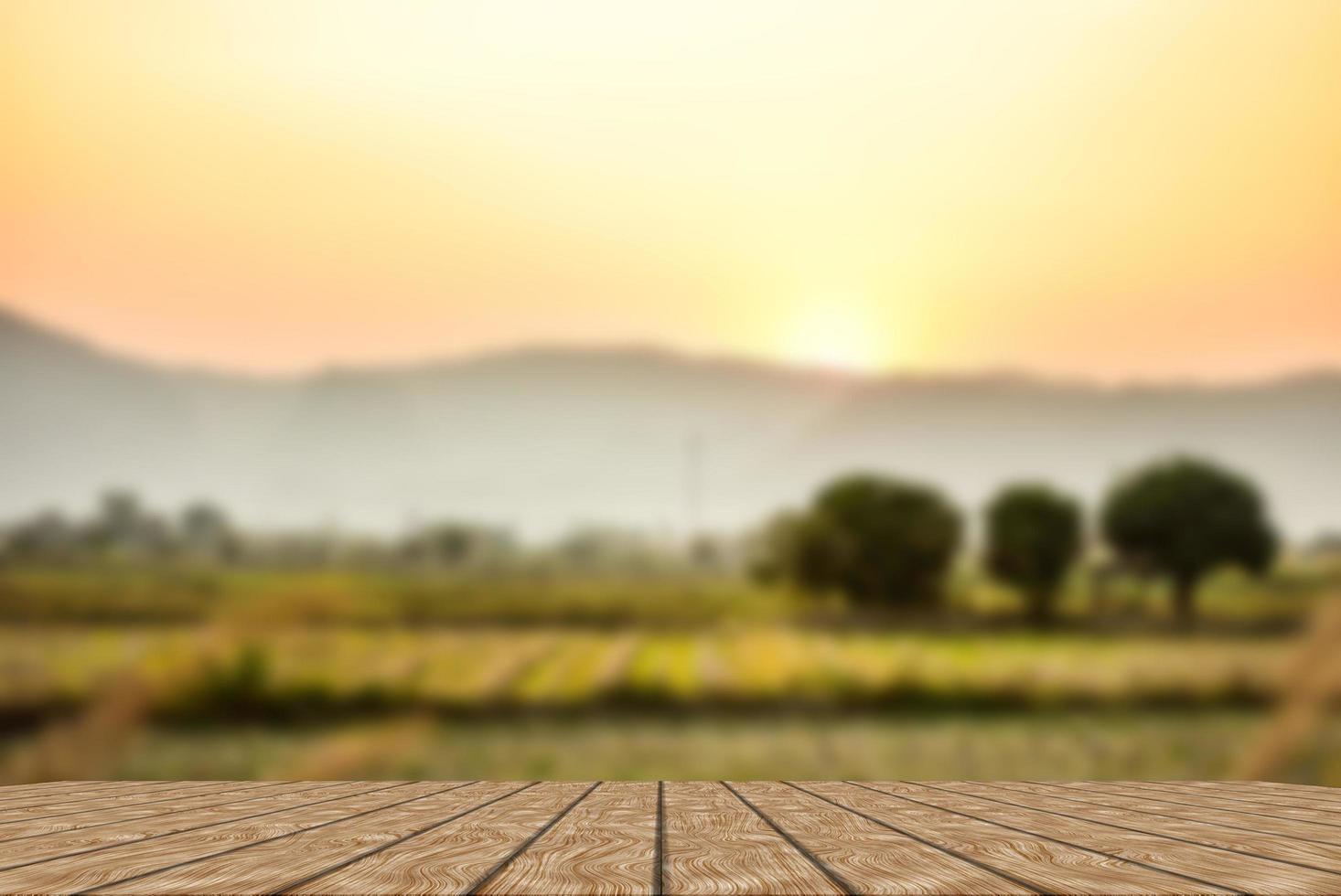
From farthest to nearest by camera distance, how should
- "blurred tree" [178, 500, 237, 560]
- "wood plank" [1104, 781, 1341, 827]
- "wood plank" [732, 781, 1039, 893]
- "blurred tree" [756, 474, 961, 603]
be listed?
1. "blurred tree" [178, 500, 237, 560]
2. "blurred tree" [756, 474, 961, 603]
3. "wood plank" [1104, 781, 1341, 827]
4. "wood plank" [732, 781, 1039, 893]

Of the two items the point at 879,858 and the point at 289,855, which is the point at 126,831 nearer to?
the point at 289,855

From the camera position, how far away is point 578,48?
8117mm

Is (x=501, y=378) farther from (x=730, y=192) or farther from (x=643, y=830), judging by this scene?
(x=643, y=830)

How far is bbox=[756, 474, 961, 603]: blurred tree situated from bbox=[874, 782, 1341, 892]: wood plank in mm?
5627

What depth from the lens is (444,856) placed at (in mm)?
1556

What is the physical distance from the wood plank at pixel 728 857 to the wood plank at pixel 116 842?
2.35 ft

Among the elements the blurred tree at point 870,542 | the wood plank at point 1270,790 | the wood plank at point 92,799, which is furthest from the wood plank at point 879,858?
the blurred tree at point 870,542

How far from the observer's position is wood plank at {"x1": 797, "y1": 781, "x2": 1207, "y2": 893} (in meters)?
1.35

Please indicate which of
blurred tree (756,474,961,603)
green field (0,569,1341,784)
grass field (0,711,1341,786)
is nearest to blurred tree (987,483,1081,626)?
green field (0,569,1341,784)

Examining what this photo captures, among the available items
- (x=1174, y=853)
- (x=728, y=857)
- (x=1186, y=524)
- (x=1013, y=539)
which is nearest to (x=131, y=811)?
(x=728, y=857)

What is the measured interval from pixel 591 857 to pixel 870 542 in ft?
21.8

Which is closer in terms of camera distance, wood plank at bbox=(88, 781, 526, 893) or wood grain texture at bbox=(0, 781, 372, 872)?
wood plank at bbox=(88, 781, 526, 893)

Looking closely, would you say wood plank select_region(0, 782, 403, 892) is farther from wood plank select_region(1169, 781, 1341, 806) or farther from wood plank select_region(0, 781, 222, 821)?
wood plank select_region(1169, 781, 1341, 806)

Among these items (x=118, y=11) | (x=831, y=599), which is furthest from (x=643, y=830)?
(x=118, y=11)
